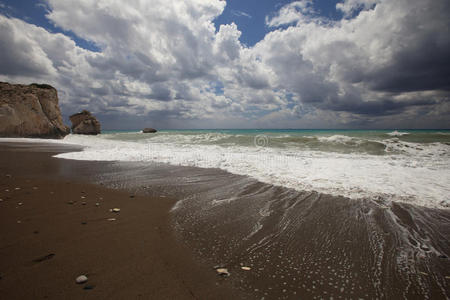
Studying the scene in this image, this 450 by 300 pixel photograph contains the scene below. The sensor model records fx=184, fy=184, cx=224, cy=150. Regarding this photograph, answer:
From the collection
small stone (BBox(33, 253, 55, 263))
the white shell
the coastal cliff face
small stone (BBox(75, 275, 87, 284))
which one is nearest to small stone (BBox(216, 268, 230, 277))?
the white shell

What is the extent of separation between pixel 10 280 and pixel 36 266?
21 cm

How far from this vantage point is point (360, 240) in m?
2.56

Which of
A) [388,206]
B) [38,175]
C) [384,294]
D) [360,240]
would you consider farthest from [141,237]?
[38,175]

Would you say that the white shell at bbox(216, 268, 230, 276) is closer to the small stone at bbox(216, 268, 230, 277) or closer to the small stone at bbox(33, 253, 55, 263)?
the small stone at bbox(216, 268, 230, 277)

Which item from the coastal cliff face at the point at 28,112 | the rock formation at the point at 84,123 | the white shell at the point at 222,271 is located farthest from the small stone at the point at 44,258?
the rock formation at the point at 84,123

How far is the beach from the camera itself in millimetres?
1668

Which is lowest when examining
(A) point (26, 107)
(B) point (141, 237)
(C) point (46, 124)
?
(B) point (141, 237)

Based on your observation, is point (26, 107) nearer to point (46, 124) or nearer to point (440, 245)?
point (46, 124)

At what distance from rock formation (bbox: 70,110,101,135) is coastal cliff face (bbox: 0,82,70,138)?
57.5 ft

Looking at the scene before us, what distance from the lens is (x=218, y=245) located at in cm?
238

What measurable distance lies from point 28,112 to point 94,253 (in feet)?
103

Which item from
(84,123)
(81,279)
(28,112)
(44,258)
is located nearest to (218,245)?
(81,279)

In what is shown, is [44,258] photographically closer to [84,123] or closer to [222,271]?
[222,271]

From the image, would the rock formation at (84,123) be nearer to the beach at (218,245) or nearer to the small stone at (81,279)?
the beach at (218,245)
